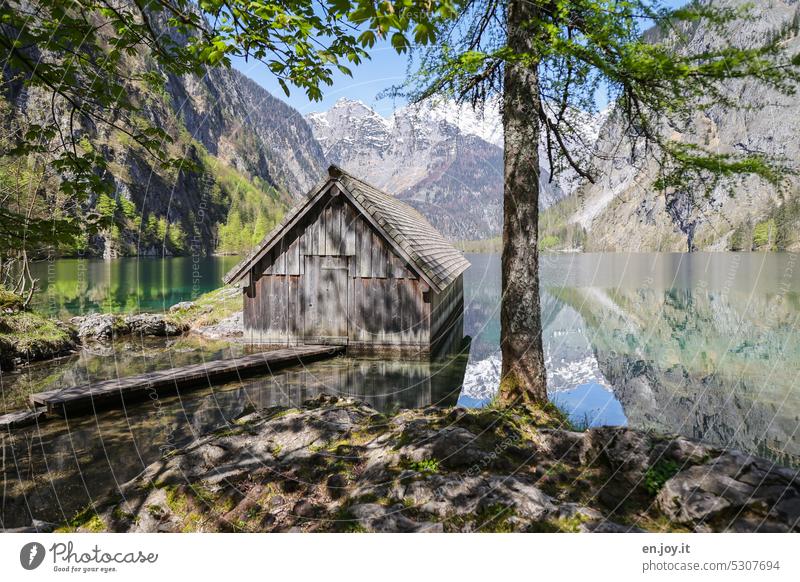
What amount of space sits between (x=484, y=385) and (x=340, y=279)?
19.4ft

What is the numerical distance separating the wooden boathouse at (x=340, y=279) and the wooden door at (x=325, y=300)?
35 millimetres

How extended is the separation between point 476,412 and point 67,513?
503 centimetres

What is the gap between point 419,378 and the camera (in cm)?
1221

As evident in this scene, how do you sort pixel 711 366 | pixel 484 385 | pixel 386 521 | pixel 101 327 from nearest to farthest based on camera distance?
pixel 386 521, pixel 484 385, pixel 711 366, pixel 101 327

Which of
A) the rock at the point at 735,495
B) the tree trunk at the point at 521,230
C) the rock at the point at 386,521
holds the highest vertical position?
the tree trunk at the point at 521,230

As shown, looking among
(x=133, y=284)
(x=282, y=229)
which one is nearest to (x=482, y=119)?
(x=282, y=229)

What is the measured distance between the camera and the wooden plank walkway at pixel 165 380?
8227 millimetres

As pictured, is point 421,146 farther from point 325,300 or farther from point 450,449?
point 325,300

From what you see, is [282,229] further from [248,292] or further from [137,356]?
[137,356]

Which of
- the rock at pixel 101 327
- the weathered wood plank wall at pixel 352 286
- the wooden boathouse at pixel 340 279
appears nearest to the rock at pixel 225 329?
the rock at pixel 101 327

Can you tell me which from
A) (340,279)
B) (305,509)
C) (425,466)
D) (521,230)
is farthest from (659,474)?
(340,279)

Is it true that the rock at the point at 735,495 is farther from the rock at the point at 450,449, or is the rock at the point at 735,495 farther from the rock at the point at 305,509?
the rock at the point at 305,509

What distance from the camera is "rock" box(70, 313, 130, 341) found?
17000 millimetres

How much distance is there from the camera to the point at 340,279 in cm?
1423
